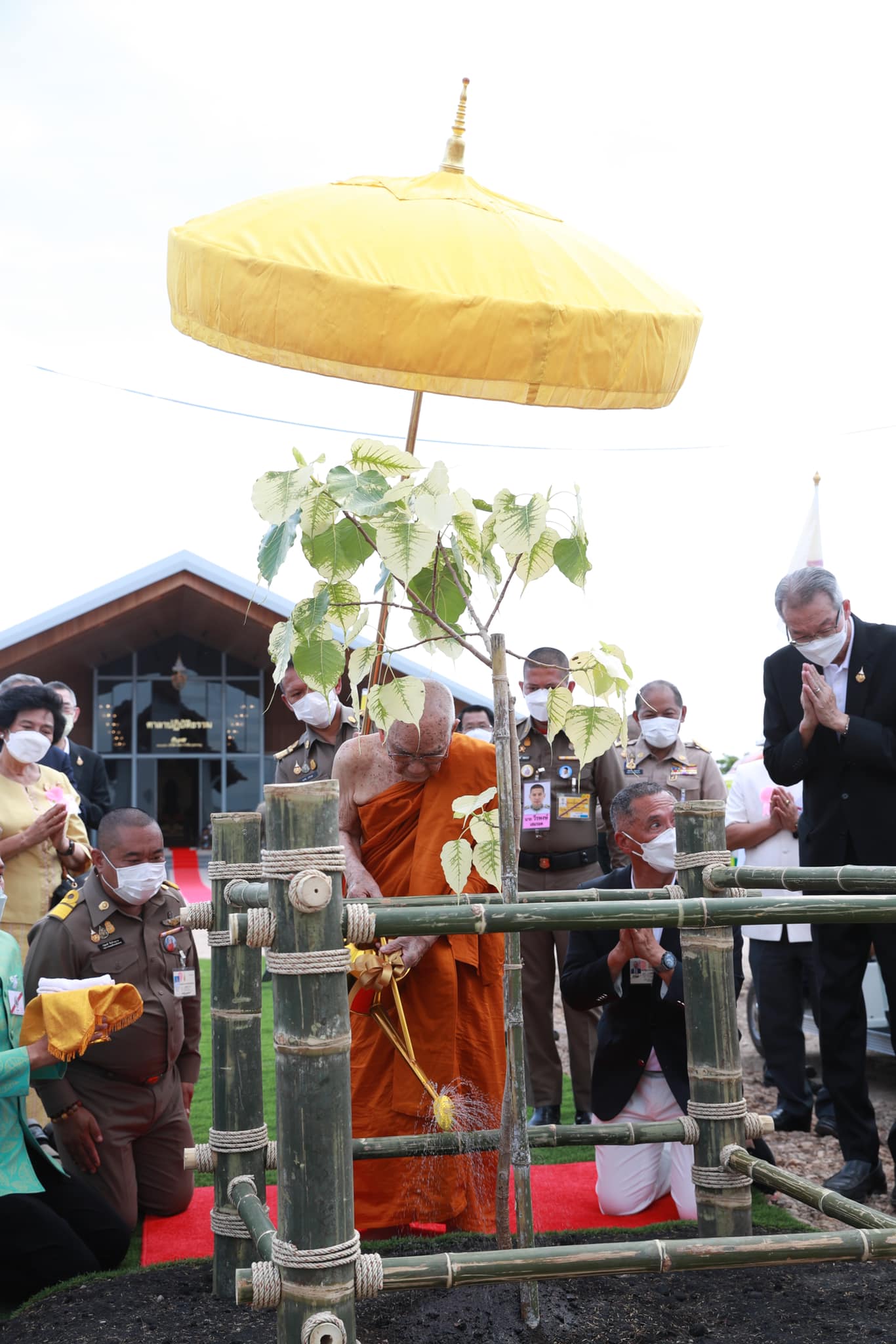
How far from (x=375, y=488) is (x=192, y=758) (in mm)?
20956

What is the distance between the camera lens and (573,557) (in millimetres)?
2615

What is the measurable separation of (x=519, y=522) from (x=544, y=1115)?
360cm

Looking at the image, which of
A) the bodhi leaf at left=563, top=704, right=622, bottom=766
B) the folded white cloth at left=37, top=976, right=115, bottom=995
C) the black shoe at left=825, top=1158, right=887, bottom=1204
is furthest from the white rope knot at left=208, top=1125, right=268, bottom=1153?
the black shoe at left=825, top=1158, right=887, bottom=1204

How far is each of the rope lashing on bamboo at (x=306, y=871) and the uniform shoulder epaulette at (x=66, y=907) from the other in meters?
2.46

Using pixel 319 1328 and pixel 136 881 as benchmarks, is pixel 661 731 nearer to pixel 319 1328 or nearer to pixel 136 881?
pixel 136 881

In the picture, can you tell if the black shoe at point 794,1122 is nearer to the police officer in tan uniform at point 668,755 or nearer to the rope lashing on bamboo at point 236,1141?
the police officer in tan uniform at point 668,755

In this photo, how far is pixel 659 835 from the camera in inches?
162

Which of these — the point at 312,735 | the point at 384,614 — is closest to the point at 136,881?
the point at 384,614

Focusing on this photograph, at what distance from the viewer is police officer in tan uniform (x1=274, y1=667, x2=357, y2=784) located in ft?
22.9

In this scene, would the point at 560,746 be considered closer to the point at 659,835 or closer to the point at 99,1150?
the point at 659,835

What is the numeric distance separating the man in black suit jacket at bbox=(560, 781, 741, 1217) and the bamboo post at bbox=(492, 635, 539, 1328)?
1428 millimetres

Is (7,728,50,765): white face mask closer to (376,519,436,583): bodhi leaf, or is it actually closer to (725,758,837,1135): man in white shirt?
(725,758,837,1135): man in white shirt

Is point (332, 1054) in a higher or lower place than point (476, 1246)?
higher

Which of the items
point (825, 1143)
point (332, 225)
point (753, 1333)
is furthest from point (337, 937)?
point (825, 1143)
